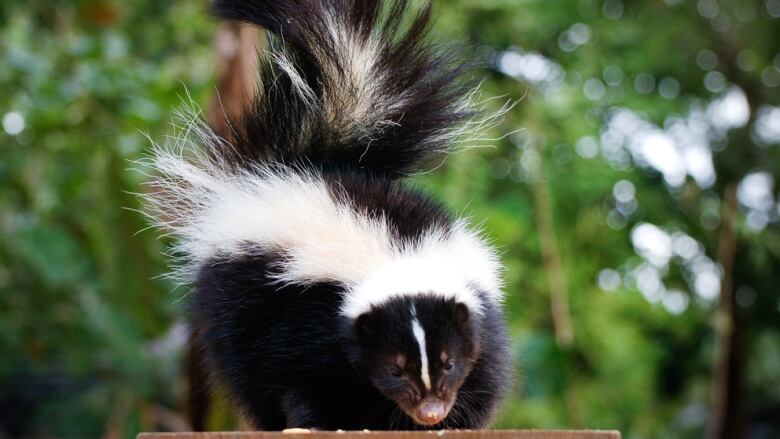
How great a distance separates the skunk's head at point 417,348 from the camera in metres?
3.37

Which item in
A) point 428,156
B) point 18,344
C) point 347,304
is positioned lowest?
point 18,344

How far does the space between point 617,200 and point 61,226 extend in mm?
4875

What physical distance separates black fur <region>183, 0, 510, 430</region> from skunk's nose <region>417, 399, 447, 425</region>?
0.02 meters

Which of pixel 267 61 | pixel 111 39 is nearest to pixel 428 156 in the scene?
pixel 267 61

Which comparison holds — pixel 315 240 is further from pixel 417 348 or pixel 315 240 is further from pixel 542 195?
pixel 542 195

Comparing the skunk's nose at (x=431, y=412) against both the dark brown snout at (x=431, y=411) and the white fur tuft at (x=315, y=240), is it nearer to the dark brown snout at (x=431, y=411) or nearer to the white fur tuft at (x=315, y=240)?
the dark brown snout at (x=431, y=411)

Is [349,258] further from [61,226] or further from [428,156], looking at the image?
[61,226]

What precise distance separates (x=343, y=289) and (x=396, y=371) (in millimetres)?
388

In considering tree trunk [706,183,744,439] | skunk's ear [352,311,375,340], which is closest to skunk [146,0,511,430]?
skunk's ear [352,311,375,340]

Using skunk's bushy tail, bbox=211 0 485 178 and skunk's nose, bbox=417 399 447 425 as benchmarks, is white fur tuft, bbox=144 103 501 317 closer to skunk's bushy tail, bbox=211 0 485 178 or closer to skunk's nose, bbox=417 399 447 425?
skunk's bushy tail, bbox=211 0 485 178

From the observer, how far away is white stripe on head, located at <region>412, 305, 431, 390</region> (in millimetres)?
3340

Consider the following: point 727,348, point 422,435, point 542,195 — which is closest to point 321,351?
point 422,435

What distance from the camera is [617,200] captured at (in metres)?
8.95

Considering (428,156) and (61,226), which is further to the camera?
(61,226)
